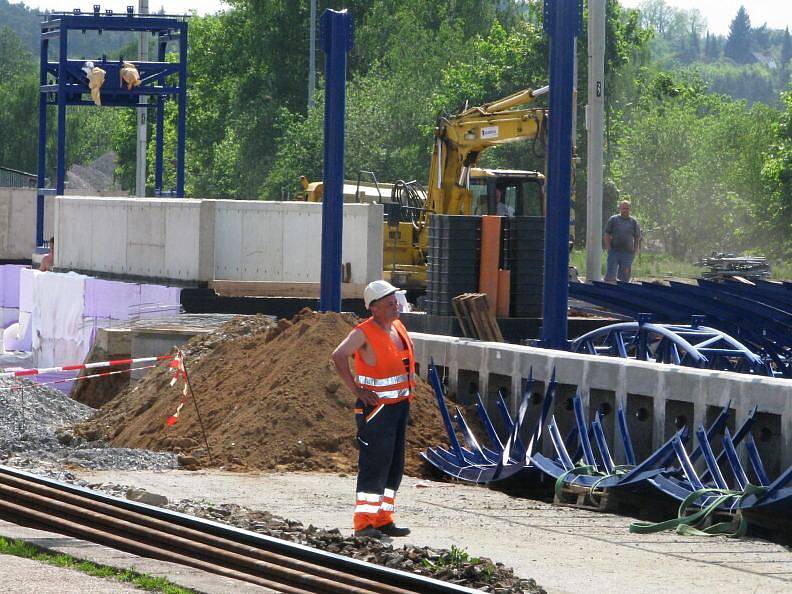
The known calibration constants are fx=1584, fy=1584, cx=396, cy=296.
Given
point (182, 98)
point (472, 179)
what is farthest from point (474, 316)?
point (182, 98)

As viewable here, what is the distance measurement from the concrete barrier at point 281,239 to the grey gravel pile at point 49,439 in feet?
16.1

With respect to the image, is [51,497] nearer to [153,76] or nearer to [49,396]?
[49,396]

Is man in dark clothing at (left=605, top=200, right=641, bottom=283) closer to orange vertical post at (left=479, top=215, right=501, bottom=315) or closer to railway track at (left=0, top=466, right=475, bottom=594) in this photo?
orange vertical post at (left=479, top=215, right=501, bottom=315)

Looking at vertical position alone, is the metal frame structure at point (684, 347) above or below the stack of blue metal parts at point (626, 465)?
above

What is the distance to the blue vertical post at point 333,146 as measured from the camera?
61.5 ft

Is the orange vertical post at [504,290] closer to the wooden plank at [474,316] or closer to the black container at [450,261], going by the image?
the black container at [450,261]

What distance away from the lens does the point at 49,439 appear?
16.6 m

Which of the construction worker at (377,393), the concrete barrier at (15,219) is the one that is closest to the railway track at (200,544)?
the construction worker at (377,393)

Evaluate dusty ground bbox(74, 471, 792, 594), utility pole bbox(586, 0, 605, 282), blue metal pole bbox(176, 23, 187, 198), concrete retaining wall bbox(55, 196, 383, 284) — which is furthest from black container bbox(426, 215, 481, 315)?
blue metal pole bbox(176, 23, 187, 198)

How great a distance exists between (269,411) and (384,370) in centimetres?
458

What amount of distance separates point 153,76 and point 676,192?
122ft

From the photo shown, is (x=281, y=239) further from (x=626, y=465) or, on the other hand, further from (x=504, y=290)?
(x=626, y=465)

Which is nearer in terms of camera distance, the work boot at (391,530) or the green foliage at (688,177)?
the work boot at (391,530)

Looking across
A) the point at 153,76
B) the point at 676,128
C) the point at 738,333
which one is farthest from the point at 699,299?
the point at 676,128
